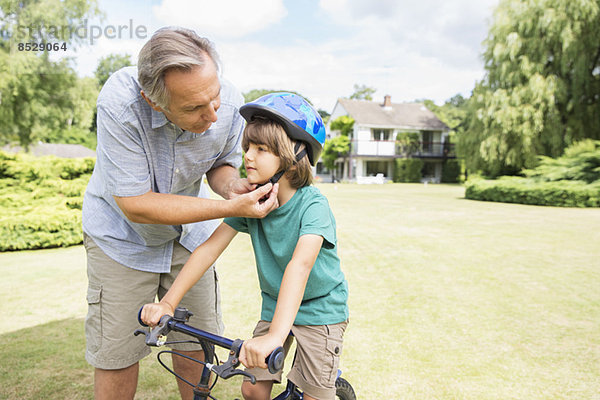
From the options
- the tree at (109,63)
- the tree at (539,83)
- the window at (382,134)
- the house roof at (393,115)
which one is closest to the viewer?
the tree at (539,83)

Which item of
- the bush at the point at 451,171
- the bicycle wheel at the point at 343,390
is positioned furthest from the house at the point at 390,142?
the bicycle wheel at the point at 343,390

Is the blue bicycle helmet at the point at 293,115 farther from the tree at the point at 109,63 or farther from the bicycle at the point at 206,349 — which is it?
the tree at the point at 109,63

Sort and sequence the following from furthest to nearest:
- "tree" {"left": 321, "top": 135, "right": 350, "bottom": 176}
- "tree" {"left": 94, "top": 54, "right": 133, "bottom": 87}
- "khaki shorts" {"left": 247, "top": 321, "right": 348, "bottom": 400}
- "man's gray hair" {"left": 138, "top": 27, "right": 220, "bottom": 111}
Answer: "tree" {"left": 94, "top": 54, "right": 133, "bottom": 87} → "tree" {"left": 321, "top": 135, "right": 350, "bottom": 176} → "khaki shorts" {"left": 247, "top": 321, "right": 348, "bottom": 400} → "man's gray hair" {"left": 138, "top": 27, "right": 220, "bottom": 111}

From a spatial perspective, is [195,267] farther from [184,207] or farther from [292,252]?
[292,252]

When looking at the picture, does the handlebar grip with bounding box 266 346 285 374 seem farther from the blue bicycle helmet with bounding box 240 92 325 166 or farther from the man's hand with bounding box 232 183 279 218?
the blue bicycle helmet with bounding box 240 92 325 166

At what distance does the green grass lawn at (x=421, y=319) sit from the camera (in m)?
3.83

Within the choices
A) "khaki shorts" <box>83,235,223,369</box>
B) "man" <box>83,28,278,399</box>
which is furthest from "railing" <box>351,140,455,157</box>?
"khaki shorts" <box>83,235,223,369</box>

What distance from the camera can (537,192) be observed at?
65.4 feet

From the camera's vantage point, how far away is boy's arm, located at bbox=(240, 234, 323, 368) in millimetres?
1568

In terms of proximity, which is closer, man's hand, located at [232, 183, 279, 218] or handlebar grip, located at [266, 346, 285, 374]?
handlebar grip, located at [266, 346, 285, 374]

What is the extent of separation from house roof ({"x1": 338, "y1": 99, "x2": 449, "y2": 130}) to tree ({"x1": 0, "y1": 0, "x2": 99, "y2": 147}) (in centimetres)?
3089

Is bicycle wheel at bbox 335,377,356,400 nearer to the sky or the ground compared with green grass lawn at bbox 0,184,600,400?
nearer to the sky

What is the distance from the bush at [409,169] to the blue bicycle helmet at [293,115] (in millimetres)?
43394

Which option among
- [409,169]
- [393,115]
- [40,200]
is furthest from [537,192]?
[393,115]
